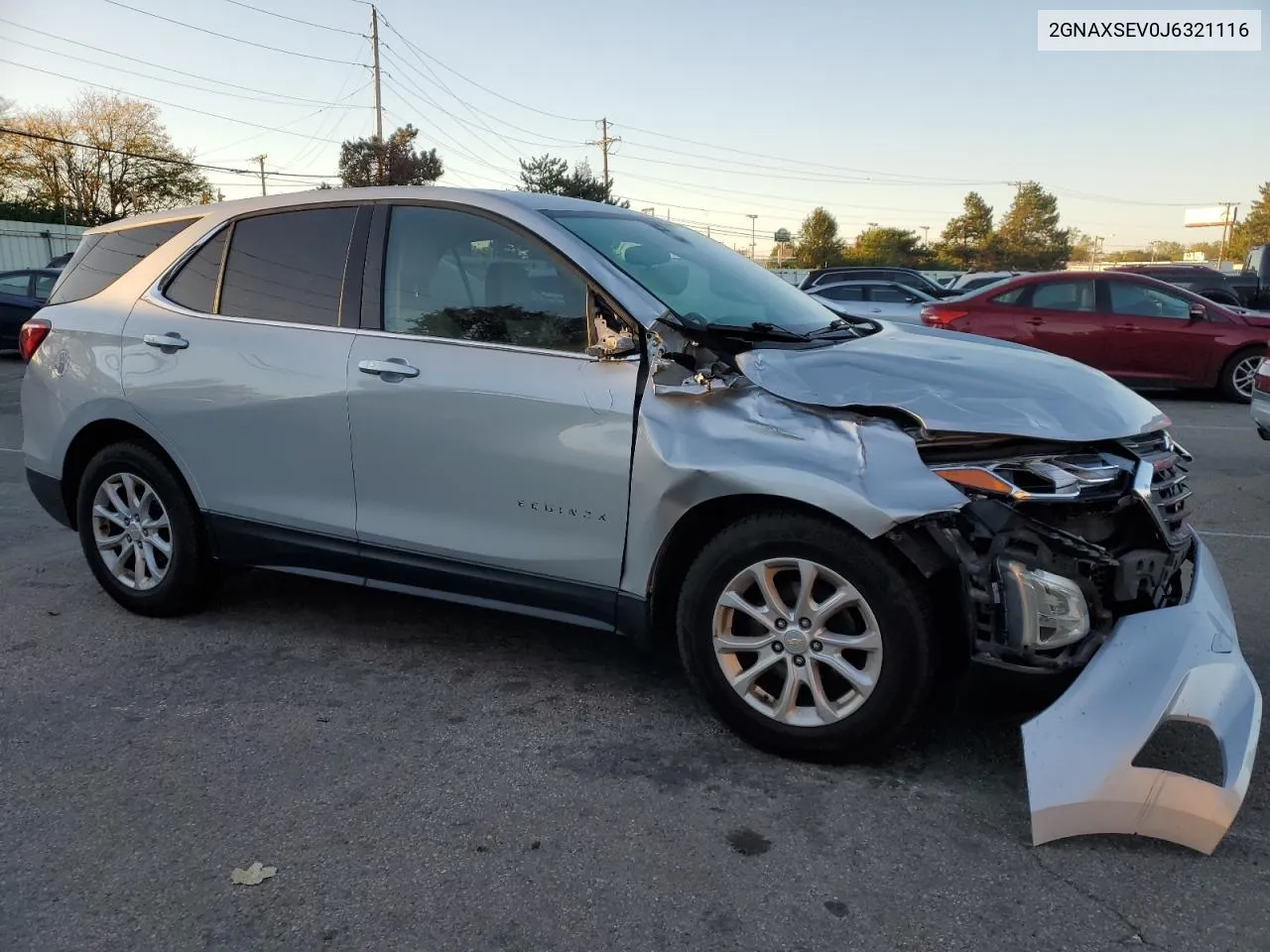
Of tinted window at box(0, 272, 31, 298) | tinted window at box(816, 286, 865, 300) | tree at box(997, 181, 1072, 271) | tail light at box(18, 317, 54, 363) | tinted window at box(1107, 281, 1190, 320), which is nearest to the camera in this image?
tail light at box(18, 317, 54, 363)

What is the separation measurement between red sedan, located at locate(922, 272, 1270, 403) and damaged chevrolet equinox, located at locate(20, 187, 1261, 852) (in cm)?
892

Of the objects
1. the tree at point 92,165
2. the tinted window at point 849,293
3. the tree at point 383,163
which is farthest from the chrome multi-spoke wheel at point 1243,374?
the tree at point 92,165

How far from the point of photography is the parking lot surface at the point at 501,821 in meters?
2.51

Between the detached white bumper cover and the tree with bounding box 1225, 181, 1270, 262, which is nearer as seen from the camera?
the detached white bumper cover

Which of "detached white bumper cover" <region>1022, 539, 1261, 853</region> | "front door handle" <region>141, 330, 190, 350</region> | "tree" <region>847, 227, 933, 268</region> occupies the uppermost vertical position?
"tree" <region>847, 227, 933, 268</region>

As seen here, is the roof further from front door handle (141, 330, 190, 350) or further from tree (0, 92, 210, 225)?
tree (0, 92, 210, 225)

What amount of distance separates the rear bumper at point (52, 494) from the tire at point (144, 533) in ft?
0.45

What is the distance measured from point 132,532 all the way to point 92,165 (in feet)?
210

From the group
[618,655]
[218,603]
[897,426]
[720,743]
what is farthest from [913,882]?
[218,603]

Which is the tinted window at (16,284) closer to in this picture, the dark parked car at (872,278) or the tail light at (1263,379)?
the dark parked car at (872,278)

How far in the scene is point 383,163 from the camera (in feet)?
153

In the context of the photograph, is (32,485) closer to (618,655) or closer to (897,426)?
(618,655)

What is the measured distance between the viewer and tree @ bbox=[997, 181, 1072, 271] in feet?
318

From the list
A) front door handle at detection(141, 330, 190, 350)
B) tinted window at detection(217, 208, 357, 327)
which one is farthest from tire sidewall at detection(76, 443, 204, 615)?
tinted window at detection(217, 208, 357, 327)
